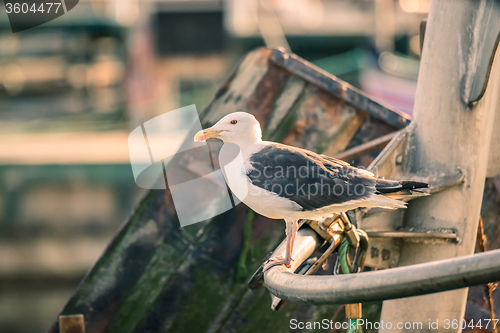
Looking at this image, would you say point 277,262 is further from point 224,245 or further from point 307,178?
point 224,245

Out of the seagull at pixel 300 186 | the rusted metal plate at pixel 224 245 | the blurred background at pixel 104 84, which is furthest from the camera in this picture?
the blurred background at pixel 104 84

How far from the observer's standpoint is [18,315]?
31.5ft

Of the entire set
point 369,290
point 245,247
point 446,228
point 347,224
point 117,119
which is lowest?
point 117,119

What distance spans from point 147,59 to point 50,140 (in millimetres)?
6822

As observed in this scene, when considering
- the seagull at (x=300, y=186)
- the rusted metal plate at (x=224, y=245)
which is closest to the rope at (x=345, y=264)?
the seagull at (x=300, y=186)

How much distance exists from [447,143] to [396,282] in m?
1.21

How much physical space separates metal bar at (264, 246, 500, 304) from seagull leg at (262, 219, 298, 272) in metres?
0.35

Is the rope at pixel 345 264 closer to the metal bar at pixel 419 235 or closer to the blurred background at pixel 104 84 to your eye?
the metal bar at pixel 419 235

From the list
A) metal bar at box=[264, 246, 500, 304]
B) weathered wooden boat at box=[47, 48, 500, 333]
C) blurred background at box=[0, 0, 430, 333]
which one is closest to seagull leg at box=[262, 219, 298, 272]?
metal bar at box=[264, 246, 500, 304]

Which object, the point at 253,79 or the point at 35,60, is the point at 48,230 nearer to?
the point at 253,79

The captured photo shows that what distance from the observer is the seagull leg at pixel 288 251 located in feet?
6.51

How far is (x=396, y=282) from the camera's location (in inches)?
52.4

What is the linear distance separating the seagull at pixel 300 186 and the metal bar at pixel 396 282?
1.42ft

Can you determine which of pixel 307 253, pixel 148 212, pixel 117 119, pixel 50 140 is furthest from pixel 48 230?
pixel 307 253
